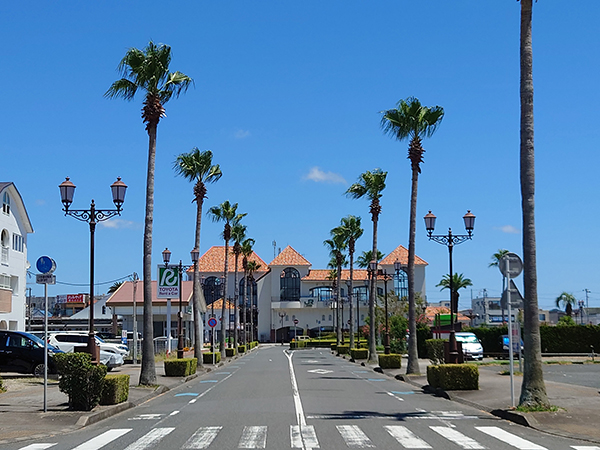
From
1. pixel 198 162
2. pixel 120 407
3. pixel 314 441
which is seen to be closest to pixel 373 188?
pixel 198 162

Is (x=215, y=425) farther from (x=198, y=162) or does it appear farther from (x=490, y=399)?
(x=198, y=162)

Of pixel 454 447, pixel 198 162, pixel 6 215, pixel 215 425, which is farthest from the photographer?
pixel 6 215

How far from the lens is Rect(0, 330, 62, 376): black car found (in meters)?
28.0

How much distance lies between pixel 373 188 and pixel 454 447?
32.9 metres

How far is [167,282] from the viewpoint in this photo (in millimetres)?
36625

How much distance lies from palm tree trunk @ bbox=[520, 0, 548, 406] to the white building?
37.4m

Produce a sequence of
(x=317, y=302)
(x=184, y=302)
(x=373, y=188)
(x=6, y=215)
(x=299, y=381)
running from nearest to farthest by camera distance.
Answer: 1. (x=299, y=381)
2. (x=373, y=188)
3. (x=6, y=215)
4. (x=184, y=302)
5. (x=317, y=302)

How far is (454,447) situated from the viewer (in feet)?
36.6

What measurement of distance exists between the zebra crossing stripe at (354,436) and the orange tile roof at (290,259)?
11009 cm

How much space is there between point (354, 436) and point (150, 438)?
3.59 m

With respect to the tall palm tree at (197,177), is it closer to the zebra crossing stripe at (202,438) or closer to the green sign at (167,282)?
the green sign at (167,282)

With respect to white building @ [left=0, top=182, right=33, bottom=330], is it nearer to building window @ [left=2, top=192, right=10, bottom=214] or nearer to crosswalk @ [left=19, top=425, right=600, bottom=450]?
building window @ [left=2, top=192, right=10, bottom=214]

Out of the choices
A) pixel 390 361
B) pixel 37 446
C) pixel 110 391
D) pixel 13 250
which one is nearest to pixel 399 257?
pixel 13 250

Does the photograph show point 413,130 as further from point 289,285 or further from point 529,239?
point 289,285
